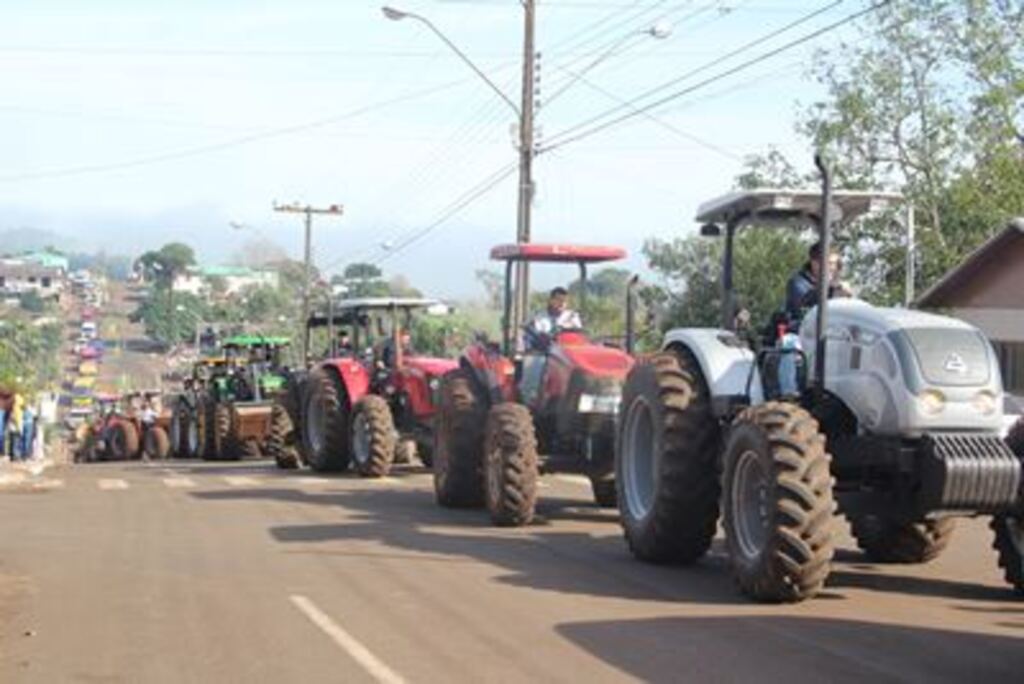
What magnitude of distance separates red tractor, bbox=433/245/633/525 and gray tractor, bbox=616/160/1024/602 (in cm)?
202

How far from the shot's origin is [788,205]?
37.1 ft

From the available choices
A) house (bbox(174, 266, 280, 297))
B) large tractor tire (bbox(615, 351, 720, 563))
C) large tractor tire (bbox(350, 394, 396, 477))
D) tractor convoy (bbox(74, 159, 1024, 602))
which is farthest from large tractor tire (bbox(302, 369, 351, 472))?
house (bbox(174, 266, 280, 297))

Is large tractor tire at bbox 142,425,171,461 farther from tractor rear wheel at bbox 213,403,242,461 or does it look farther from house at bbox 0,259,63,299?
house at bbox 0,259,63,299

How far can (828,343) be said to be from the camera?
418 inches

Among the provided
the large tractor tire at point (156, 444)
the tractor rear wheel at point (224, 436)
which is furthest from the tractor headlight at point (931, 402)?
the large tractor tire at point (156, 444)

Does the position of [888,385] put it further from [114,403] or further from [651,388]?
[114,403]

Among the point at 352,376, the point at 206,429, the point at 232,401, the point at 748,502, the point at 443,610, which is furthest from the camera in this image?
the point at 206,429

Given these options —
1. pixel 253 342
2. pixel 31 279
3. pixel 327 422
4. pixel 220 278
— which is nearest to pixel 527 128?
pixel 253 342

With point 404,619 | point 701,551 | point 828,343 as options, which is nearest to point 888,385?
point 828,343

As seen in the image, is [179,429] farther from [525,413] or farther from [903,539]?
[903,539]

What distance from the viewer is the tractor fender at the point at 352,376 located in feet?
71.9

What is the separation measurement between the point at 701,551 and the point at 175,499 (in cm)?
815

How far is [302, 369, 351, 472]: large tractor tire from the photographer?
21859 millimetres

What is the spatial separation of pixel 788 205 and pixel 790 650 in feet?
13.3
